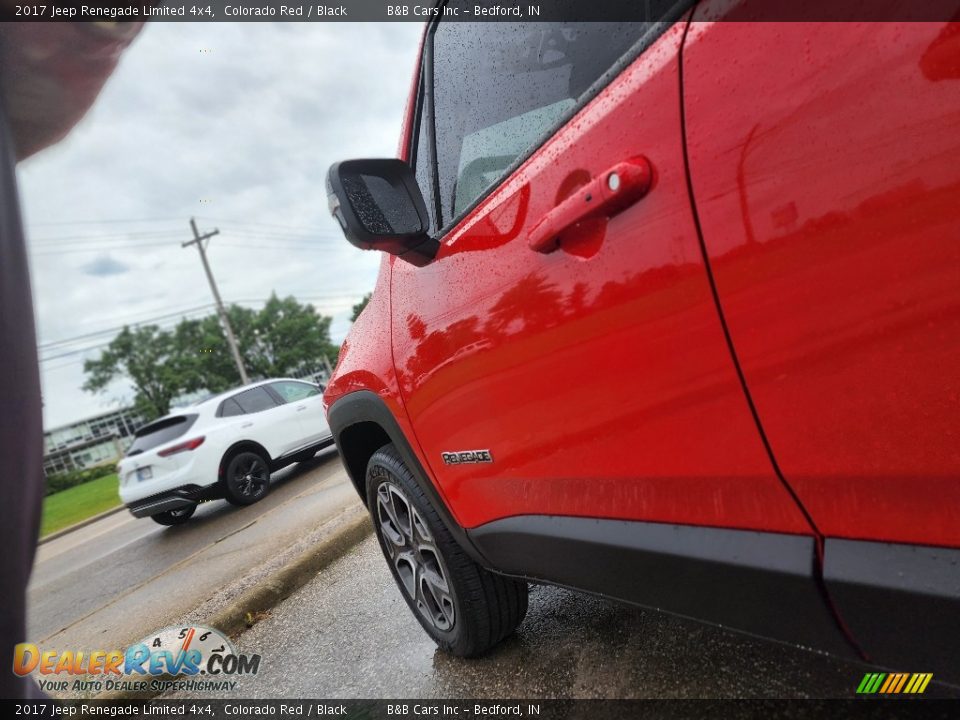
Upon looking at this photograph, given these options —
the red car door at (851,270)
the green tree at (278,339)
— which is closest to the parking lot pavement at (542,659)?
the red car door at (851,270)

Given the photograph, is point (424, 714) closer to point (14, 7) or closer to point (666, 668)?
point (666, 668)

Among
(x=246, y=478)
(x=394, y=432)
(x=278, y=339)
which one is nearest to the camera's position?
(x=394, y=432)

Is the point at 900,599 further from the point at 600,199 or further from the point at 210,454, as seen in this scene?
the point at 210,454

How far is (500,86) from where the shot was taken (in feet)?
4.71

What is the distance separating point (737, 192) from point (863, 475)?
44 cm

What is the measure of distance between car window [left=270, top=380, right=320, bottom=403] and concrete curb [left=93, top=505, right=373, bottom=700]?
4550 millimetres

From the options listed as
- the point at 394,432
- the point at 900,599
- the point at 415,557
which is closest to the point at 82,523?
the point at 415,557

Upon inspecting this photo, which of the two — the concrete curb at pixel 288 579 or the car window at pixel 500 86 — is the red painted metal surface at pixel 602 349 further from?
the concrete curb at pixel 288 579

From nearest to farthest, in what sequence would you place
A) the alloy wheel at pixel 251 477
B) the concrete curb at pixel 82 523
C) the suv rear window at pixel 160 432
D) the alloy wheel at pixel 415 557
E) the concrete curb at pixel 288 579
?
1. the alloy wheel at pixel 415 557
2. the concrete curb at pixel 288 579
3. the suv rear window at pixel 160 432
4. the alloy wheel at pixel 251 477
5. the concrete curb at pixel 82 523

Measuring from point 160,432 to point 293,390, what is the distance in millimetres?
1949

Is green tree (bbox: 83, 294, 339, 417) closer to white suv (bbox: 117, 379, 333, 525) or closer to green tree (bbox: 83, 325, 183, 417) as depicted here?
green tree (bbox: 83, 325, 183, 417)

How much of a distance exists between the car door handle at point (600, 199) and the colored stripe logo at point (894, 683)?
2.85ft

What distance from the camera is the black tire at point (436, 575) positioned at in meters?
1.96

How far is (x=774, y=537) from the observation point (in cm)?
94
